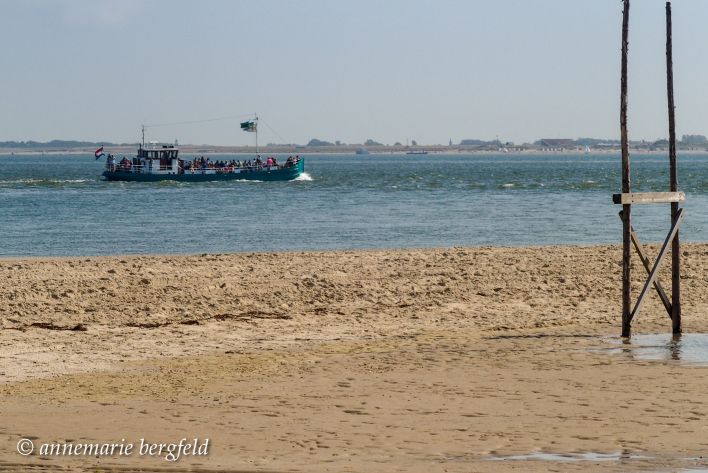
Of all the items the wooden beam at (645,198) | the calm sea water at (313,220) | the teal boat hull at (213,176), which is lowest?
the calm sea water at (313,220)

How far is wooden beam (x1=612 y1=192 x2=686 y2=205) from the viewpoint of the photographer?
45.3 ft

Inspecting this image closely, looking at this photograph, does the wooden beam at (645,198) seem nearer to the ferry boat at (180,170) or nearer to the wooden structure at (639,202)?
the wooden structure at (639,202)

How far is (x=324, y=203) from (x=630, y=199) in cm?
4301

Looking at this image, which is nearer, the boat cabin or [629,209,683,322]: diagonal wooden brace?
[629,209,683,322]: diagonal wooden brace

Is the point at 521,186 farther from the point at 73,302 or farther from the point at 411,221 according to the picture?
the point at 73,302

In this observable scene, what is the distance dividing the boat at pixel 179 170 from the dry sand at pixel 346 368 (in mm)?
69071

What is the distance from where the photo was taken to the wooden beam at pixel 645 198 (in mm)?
13820

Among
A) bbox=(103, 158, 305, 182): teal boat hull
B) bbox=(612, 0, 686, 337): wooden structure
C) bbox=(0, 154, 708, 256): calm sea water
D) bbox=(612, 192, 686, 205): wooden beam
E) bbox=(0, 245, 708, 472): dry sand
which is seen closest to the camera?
bbox=(0, 245, 708, 472): dry sand

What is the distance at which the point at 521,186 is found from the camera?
258 feet

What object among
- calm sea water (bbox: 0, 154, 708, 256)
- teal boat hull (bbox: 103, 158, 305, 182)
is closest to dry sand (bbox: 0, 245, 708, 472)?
calm sea water (bbox: 0, 154, 708, 256)

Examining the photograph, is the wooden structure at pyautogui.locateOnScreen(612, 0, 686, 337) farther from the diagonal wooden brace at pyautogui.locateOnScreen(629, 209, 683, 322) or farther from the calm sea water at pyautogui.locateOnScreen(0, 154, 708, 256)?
the calm sea water at pyautogui.locateOnScreen(0, 154, 708, 256)

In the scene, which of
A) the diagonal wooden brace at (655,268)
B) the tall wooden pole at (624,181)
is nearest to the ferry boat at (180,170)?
the diagonal wooden brace at (655,268)

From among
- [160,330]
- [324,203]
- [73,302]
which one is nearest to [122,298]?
[73,302]

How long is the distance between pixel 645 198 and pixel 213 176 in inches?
3078
